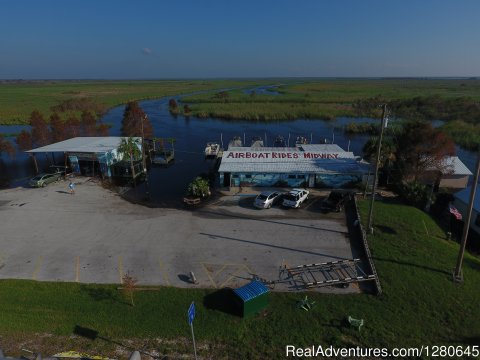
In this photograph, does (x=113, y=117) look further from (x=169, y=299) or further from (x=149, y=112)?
(x=169, y=299)

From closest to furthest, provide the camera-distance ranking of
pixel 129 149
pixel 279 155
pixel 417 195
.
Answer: pixel 417 195, pixel 279 155, pixel 129 149

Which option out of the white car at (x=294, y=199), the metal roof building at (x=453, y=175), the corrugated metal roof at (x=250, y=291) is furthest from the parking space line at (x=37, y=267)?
the metal roof building at (x=453, y=175)

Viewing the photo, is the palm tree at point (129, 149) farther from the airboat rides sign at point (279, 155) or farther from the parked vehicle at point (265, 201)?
the parked vehicle at point (265, 201)

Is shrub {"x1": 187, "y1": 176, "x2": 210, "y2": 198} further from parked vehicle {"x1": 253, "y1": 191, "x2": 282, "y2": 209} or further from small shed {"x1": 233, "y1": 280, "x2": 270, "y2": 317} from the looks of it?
small shed {"x1": 233, "y1": 280, "x2": 270, "y2": 317}

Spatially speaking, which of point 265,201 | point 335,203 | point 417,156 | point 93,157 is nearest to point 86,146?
point 93,157

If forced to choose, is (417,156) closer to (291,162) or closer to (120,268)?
(291,162)
